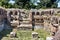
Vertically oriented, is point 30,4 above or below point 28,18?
above

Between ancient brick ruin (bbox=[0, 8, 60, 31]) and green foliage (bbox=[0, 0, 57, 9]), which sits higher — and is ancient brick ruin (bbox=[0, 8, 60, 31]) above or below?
below

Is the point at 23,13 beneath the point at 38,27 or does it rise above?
above

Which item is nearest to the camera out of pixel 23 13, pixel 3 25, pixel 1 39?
pixel 1 39

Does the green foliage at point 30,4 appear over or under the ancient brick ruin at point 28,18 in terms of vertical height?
over

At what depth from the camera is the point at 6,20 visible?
18859 millimetres

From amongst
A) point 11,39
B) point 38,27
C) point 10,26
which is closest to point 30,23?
point 38,27

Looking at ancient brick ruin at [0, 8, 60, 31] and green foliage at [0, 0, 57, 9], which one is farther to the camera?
green foliage at [0, 0, 57, 9]

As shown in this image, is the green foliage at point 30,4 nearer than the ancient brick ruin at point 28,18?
No

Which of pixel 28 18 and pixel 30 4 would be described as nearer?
pixel 28 18

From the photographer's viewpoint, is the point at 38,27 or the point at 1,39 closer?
the point at 1,39

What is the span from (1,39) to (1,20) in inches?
205

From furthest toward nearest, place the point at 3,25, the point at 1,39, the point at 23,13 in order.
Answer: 1. the point at 23,13
2. the point at 3,25
3. the point at 1,39

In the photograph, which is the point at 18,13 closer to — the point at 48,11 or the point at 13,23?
the point at 13,23

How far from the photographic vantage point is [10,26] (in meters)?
18.6
